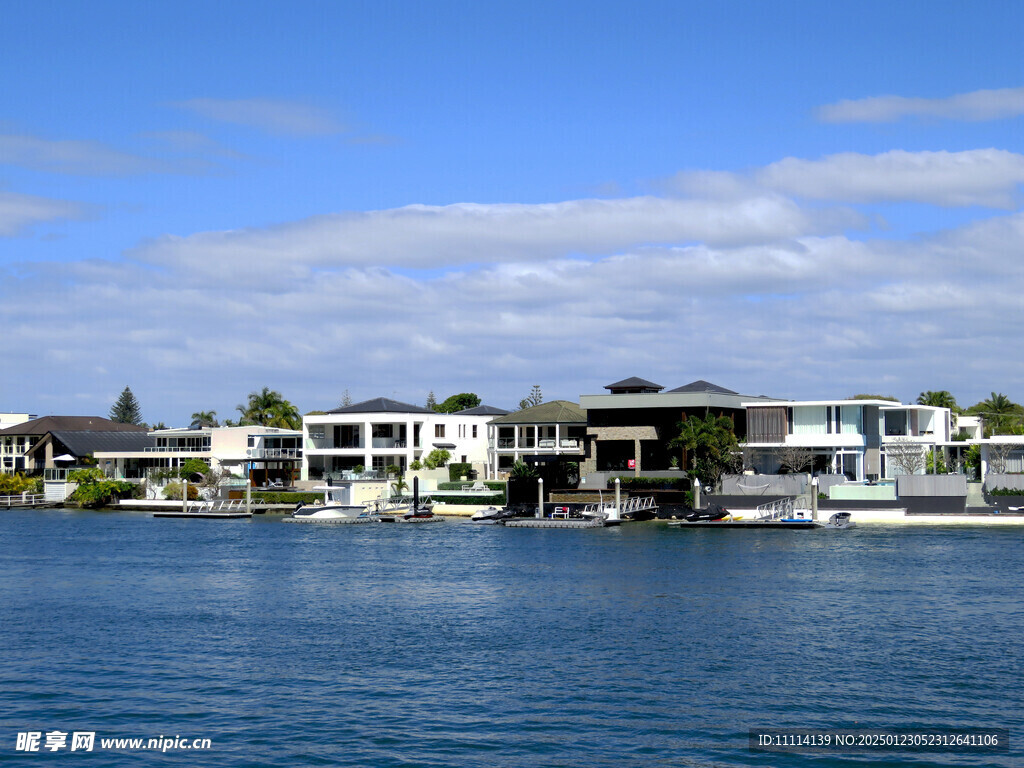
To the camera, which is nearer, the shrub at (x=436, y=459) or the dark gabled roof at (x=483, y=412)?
the shrub at (x=436, y=459)

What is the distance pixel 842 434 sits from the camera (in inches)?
3703

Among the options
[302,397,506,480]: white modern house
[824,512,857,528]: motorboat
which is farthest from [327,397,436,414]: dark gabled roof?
[824,512,857,528]: motorboat

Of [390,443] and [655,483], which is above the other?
[390,443]

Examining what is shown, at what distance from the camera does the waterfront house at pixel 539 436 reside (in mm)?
109062

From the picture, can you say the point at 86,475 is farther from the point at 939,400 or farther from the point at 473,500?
the point at 939,400

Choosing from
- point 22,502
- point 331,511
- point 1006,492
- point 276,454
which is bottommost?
point 331,511

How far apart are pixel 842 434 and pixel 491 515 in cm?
3055

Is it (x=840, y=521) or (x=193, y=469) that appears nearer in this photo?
(x=840, y=521)

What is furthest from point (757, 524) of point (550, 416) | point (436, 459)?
point (436, 459)

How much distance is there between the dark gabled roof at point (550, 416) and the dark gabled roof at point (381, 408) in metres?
9.30

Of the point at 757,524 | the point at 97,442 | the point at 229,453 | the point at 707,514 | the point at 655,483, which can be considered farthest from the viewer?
the point at 97,442

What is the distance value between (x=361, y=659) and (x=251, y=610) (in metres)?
11.9

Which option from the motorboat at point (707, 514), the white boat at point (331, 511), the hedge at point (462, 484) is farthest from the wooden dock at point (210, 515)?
the motorboat at point (707, 514)

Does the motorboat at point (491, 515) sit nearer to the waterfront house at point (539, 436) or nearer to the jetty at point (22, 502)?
the waterfront house at point (539, 436)
